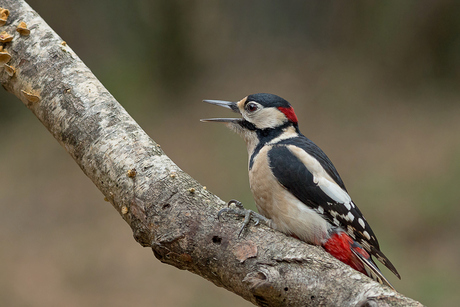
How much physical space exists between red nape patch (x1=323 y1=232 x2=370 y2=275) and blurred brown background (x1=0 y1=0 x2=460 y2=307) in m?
2.65

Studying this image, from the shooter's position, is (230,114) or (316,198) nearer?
(316,198)

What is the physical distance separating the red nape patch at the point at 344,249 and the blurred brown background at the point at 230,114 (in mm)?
2647

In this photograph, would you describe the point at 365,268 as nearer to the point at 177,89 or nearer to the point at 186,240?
the point at 186,240

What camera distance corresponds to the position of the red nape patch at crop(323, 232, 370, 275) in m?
1.80

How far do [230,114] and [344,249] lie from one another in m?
3.64

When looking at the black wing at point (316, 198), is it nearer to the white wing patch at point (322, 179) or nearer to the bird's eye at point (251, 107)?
the white wing patch at point (322, 179)

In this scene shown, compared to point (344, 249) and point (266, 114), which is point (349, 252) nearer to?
point (344, 249)

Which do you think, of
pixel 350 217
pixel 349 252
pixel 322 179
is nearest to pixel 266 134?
pixel 322 179

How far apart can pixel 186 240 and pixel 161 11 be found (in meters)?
4.73

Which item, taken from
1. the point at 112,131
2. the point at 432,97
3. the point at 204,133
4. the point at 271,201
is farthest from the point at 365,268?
the point at 432,97

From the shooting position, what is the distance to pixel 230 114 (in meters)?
5.34

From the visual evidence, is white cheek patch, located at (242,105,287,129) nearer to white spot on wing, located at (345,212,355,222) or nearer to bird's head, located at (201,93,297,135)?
bird's head, located at (201,93,297,135)

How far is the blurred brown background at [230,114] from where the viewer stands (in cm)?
455

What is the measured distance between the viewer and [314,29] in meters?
6.03
